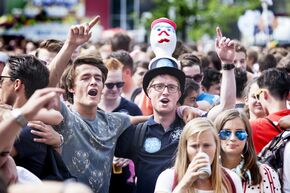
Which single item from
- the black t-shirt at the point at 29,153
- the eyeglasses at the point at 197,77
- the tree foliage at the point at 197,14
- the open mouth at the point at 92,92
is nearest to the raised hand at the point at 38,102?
the black t-shirt at the point at 29,153

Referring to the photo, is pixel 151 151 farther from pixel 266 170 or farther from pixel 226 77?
pixel 226 77

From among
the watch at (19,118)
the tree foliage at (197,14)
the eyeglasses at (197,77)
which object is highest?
the tree foliage at (197,14)

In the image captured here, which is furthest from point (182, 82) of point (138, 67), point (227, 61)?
point (138, 67)

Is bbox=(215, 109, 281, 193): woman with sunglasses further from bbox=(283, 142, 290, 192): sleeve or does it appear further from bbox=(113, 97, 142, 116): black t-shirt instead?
bbox=(113, 97, 142, 116): black t-shirt

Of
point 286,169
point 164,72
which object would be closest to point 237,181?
point 286,169

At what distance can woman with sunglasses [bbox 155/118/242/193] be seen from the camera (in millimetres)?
6422

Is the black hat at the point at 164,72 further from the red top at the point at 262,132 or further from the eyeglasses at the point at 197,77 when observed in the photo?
the eyeglasses at the point at 197,77

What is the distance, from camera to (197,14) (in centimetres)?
3319

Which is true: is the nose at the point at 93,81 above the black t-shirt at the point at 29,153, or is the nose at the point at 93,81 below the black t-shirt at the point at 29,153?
above

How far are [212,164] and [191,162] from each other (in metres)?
0.29

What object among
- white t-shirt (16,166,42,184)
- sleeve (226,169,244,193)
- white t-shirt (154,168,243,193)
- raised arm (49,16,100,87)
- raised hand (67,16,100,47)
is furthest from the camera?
raised hand (67,16,100,47)

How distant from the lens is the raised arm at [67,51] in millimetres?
6836

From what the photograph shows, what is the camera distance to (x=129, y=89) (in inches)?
454

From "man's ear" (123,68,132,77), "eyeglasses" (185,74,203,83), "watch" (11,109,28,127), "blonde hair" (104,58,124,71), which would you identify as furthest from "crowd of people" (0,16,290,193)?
"man's ear" (123,68,132,77)
